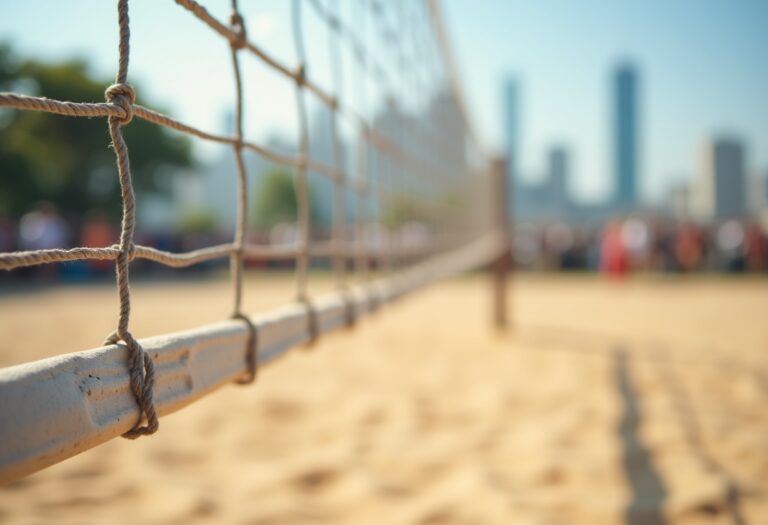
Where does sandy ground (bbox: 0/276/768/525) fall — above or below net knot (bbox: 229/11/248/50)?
below

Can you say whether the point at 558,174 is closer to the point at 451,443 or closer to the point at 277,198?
the point at 277,198

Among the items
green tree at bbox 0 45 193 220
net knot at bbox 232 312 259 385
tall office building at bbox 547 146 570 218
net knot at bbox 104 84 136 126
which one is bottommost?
net knot at bbox 232 312 259 385

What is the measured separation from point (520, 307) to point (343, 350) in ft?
12.3

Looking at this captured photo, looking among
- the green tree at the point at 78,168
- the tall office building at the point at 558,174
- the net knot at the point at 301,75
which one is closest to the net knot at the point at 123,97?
the net knot at the point at 301,75

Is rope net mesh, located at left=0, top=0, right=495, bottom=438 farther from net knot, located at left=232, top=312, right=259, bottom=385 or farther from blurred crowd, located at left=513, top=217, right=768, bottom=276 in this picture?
Answer: blurred crowd, located at left=513, top=217, right=768, bottom=276

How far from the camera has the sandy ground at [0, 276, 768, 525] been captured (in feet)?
5.06

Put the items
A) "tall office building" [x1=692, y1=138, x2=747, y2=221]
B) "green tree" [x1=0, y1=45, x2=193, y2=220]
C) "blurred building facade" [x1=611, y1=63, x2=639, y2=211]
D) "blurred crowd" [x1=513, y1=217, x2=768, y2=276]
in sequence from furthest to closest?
"blurred building facade" [x1=611, y1=63, x2=639, y2=211] < "tall office building" [x1=692, y1=138, x2=747, y2=221] < "green tree" [x1=0, y1=45, x2=193, y2=220] < "blurred crowd" [x1=513, y1=217, x2=768, y2=276]

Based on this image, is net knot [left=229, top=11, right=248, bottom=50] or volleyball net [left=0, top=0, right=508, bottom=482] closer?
volleyball net [left=0, top=0, right=508, bottom=482]

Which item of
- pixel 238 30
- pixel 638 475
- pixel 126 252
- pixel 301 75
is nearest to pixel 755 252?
pixel 638 475

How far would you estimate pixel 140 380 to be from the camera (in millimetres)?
582

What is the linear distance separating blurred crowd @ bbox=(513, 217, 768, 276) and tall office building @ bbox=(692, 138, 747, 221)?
6077cm

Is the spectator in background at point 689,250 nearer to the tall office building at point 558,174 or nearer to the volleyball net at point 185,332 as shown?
the volleyball net at point 185,332

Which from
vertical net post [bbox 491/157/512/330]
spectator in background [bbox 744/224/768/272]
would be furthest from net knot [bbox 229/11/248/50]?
spectator in background [bbox 744/224/768/272]

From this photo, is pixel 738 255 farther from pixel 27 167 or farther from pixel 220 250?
pixel 27 167
